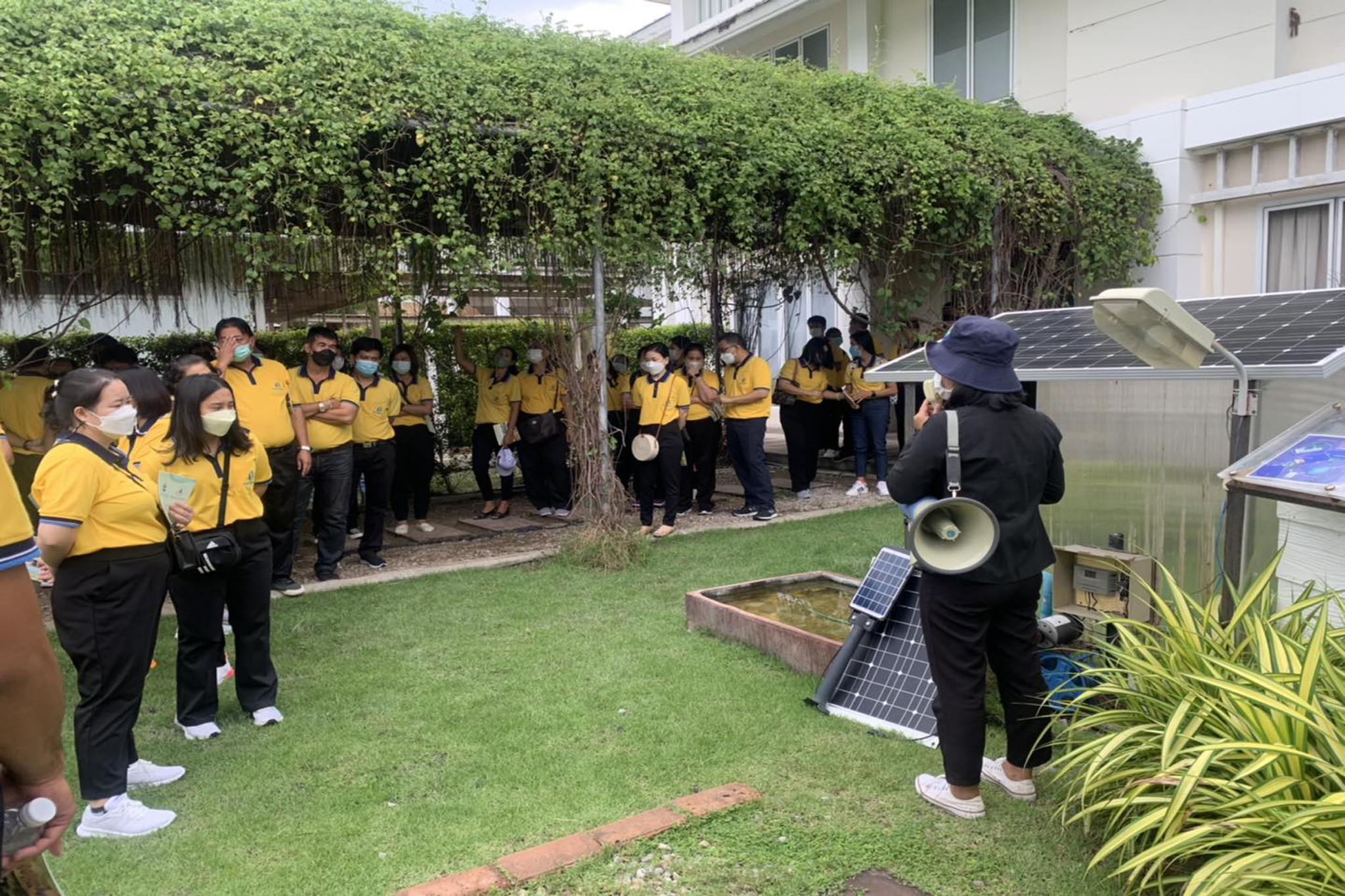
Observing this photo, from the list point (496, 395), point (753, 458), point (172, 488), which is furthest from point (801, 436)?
point (172, 488)

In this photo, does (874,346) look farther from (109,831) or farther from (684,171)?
(109,831)

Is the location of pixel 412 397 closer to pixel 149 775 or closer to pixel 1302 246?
pixel 149 775

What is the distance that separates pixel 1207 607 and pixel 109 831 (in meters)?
4.19

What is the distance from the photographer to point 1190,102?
418 inches

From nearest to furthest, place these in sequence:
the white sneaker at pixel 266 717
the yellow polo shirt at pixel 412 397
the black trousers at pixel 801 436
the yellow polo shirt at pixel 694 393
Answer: the white sneaker at pixel 266 717, the yellow polo shirt at pixel 412 397, the yellow polo shirt at pixel 694 393, the black trousers at pixel 801 436

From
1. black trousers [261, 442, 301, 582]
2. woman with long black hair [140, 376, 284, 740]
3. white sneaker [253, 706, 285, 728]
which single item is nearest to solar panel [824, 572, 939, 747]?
white sneaker [253, 706, 285, 728]

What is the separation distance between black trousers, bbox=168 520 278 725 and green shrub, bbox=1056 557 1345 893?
3.53 metres

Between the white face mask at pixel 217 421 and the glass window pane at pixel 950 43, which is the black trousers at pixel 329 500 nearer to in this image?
the white face mask at pixel 217 421

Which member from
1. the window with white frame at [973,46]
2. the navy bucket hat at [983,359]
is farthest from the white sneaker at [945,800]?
the window with white frame at [973,46]

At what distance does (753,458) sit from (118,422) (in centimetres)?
644

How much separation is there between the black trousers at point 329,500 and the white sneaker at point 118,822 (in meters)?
3.43

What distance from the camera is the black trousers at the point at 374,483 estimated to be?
24.7 ft

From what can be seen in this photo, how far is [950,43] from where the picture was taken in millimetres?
13883

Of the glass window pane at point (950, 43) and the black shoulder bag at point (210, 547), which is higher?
the glass window pane at point (950, 43)
